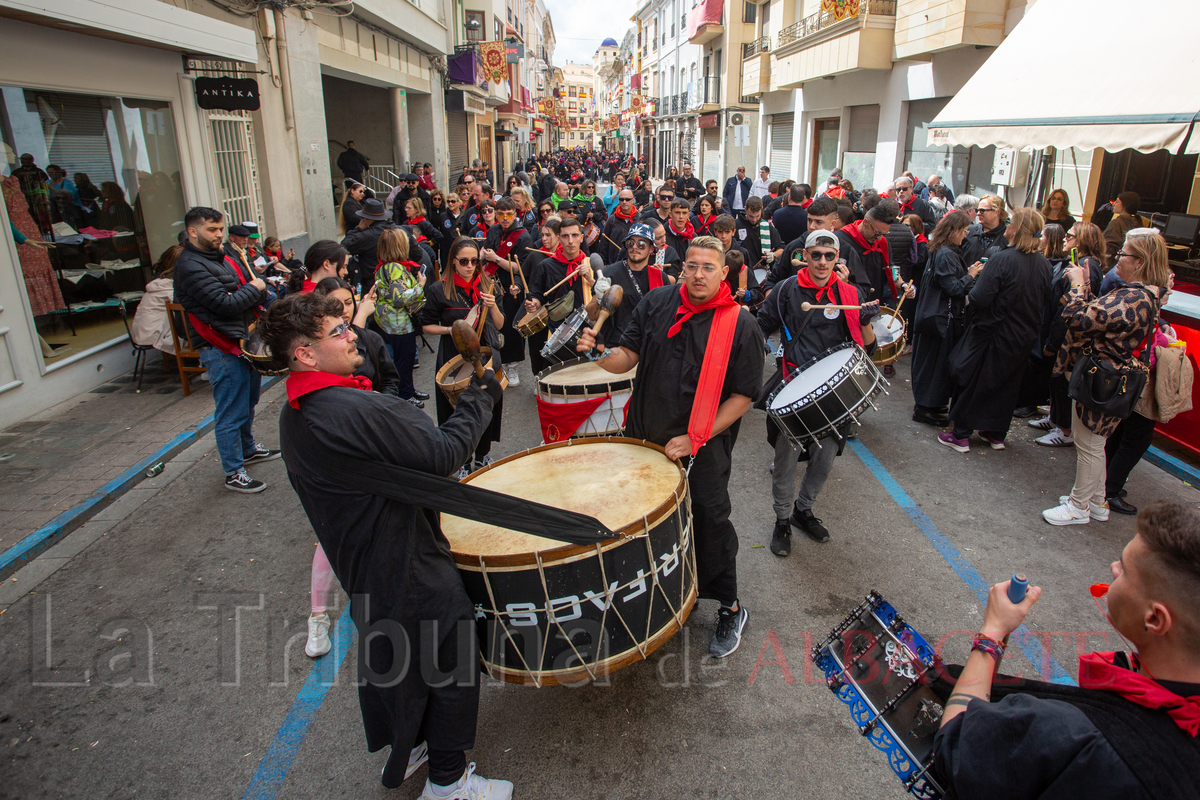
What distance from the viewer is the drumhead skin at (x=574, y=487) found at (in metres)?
2.63

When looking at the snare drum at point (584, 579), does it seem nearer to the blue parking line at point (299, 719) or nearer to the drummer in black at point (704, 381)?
the drummer in black at point (704, 381)

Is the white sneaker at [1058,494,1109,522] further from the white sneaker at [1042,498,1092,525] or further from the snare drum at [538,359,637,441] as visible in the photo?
the snare drum at [538,359,637,441]

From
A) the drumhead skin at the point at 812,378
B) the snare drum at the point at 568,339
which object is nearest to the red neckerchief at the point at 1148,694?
the drumhead skin at the point at 812,378

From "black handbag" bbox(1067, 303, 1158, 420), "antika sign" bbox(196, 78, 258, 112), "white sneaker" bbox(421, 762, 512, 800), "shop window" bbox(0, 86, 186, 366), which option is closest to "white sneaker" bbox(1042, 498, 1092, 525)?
"black handbag" bbox(1067, 303, 1158, 420)

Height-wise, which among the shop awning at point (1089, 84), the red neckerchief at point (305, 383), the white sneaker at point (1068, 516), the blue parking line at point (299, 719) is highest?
the shop awning at point (1089, 84)

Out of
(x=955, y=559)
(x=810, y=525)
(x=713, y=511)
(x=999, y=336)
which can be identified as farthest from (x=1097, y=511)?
(x=713, y=511)

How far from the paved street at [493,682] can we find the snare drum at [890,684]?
3.47 feet

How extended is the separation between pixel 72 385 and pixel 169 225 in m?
3.07

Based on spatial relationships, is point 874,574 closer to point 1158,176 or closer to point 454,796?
point 454,796

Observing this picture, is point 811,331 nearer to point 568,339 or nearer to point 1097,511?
point 568,339

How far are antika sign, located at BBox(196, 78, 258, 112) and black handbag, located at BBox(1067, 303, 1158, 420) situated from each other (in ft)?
→ 31.7

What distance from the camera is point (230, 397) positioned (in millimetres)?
5484

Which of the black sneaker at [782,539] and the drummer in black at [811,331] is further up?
the drummer in black at [811,331]

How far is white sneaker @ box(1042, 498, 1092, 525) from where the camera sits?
199 inches
